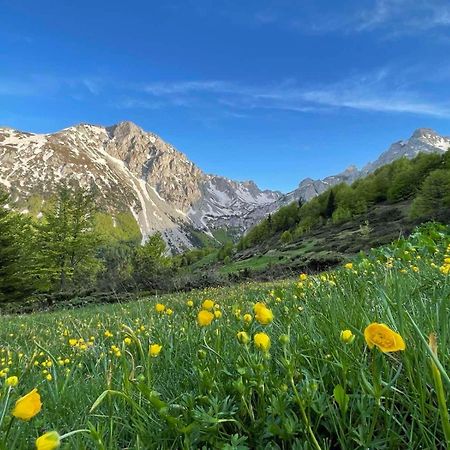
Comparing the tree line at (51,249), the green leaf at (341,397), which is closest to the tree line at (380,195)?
the tree line at (51,249)

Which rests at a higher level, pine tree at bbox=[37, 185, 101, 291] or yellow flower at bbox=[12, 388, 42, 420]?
pine tree at bbox=[37, 185, 101, 291]

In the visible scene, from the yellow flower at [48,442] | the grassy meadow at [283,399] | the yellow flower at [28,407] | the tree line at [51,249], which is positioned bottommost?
the grassy meadow at [283,399]

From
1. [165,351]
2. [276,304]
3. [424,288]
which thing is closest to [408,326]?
[424,288]

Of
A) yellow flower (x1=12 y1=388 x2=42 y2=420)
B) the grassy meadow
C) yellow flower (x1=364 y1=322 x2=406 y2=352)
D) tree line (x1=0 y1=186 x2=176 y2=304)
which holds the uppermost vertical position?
tree line (x1=0 y1=186 x2=176 y2=304)

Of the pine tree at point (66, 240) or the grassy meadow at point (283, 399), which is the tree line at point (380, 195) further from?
the grassy meadow at point (283, 399)

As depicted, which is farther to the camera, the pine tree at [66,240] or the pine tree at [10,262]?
the pine tree at [66,240]

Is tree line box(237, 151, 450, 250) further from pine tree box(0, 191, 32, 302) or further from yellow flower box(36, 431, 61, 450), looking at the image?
yellow flower box(36, 431, 61, 450)

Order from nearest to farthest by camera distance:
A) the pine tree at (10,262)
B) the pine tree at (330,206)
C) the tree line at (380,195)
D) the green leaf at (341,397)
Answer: the green leaf at (341,397)
the pine tree at (10,262)
the tree line at (380,195)
the pine tree at (330,206)

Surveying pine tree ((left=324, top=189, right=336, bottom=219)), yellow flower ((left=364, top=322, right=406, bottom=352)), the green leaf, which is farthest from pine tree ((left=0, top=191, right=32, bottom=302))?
pine tree ((left=324, top=189, right=336, bottom=219))

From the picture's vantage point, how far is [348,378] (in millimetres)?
1563

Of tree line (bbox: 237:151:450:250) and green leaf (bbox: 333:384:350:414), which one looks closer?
green leaf (bbox: 333:384:350:414)

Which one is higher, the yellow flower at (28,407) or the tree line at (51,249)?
the tree line at (51,249)

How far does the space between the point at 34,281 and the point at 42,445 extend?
46.6 meters

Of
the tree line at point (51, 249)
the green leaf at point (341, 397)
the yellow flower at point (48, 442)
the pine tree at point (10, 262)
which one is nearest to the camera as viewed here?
the yellow flower at point (48, 442)
